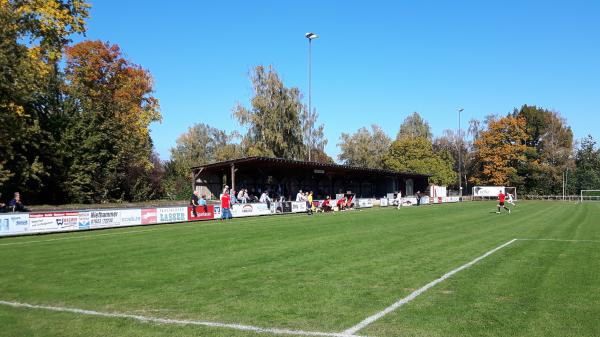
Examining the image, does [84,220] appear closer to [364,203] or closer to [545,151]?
[364,203]

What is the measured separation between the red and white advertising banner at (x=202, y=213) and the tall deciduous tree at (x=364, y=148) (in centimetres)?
5808

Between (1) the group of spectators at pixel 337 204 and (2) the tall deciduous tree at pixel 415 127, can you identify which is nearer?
(1) the group of spectators at pixel 337 204

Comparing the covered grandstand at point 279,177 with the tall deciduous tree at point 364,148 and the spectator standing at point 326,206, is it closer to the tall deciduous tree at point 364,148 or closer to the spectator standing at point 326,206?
the spectator standing at point 326,206

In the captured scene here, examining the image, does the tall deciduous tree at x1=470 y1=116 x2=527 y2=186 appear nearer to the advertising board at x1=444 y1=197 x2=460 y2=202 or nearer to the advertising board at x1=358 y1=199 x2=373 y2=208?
the advertising board at x1=444 y1=197 x2=460 y2=202

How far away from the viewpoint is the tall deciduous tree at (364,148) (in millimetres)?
86875

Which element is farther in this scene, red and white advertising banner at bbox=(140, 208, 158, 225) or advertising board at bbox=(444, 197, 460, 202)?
advertising board at bbox=(444, 197, 460, 202)

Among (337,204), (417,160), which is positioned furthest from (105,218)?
(417,160)

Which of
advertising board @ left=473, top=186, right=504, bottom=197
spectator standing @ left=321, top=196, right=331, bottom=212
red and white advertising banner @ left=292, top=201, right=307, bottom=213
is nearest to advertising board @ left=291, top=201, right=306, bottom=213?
red and white advertising banner @ left=292, top=201, right=307, bottom=213

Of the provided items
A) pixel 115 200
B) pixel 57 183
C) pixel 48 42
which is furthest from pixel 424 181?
pixel 48 42

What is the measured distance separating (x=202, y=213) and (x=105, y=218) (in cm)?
684

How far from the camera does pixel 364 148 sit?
285ft

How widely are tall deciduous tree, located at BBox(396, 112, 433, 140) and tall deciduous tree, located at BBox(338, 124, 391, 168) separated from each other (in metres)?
7.43

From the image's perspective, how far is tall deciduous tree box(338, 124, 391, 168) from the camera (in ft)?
285

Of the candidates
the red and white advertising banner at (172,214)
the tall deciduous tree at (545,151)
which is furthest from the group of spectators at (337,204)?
the tall deciduous tree at (545,151)
